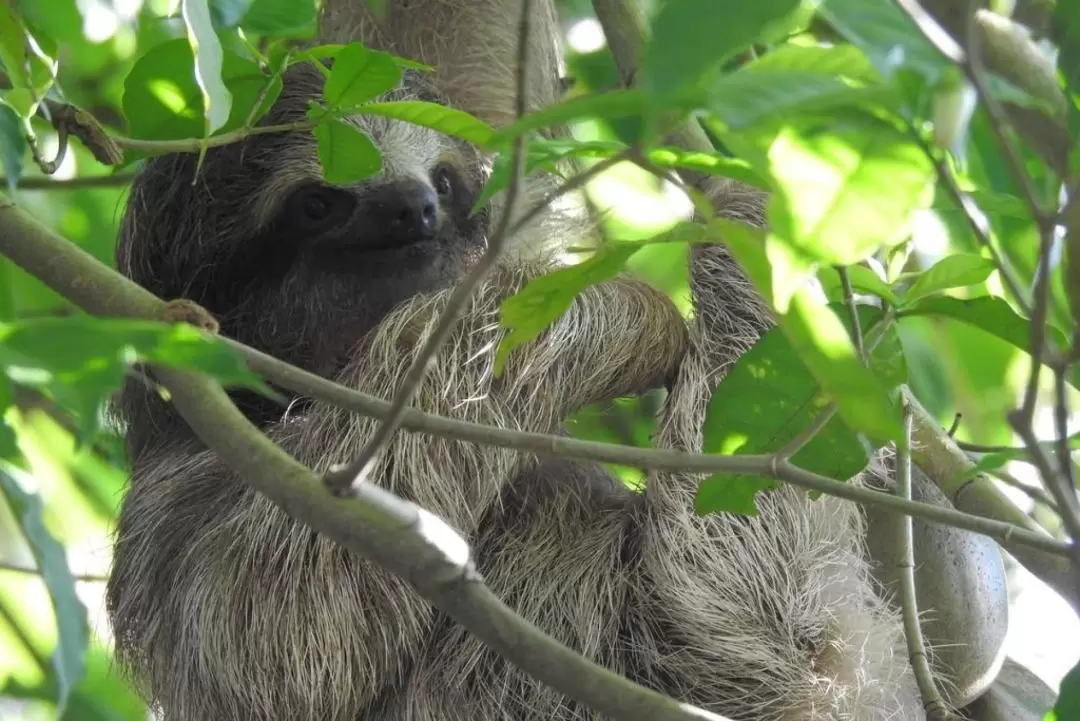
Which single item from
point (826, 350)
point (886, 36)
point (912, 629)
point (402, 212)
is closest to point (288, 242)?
point (402, 212)

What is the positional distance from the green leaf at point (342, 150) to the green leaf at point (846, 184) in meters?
1.23

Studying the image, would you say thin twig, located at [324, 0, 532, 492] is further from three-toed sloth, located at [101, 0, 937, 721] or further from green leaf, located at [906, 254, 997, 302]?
three-toed sloth, located at [101, 0, 937, 721]

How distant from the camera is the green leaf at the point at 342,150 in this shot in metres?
2.45

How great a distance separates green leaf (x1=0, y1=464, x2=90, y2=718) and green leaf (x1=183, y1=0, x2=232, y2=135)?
700mm

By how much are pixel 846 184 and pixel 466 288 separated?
45 cm

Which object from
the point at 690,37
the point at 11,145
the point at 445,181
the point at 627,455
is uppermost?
the point at 690,37

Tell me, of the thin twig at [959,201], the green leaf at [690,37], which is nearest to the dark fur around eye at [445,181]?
the thin twig at [959,201]

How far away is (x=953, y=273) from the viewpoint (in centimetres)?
225

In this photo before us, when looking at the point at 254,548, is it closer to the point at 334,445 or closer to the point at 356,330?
the point at 334,445

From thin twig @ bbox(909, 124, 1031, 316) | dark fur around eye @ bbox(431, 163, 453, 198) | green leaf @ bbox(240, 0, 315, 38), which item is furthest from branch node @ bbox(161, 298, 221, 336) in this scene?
dark fur around eye @ bbox(431, 163, 453, 198)

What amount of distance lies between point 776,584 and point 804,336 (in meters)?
1.97

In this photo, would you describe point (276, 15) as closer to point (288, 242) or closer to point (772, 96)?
point (288, 242)

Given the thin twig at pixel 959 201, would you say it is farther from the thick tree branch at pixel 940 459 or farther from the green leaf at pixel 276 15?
the green leaf at pixel 276 15

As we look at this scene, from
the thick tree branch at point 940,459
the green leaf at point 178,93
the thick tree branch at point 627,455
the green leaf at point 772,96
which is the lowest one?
the thick tree branch at point 940,459
